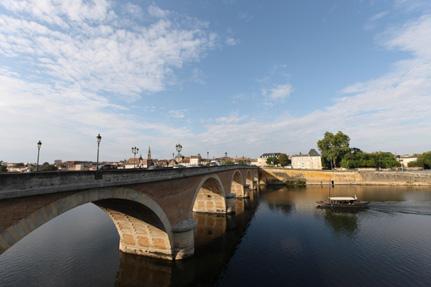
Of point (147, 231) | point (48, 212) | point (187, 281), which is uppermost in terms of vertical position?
point (48, 212)

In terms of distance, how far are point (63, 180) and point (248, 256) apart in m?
18.6

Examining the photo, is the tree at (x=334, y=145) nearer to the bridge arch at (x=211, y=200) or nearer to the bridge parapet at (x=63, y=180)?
the bridge arch at (x=211, y=200)

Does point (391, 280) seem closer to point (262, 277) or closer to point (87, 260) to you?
point (262, 277)

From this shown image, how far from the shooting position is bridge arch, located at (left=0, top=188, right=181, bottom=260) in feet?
32.4

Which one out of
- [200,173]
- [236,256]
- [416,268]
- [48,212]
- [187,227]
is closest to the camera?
[48,212]

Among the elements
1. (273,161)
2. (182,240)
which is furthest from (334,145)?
(182,240)

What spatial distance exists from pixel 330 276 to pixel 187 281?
1095cm

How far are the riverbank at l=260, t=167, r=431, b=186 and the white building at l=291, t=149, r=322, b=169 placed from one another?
3381 cm

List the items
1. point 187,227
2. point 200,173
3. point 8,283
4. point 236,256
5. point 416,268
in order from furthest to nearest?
point 200,173
point 236,256
point 187,227
point 416,268
point 8,283

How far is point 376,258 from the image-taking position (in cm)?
2286

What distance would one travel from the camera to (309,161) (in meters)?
125

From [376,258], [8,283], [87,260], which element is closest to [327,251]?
[376,258]

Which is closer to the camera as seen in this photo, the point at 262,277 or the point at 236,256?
the point at 262,277

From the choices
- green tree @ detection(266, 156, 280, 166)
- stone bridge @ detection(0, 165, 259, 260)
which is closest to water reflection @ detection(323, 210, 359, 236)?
stone bridge @ detection(0, 165, 259, 260)
